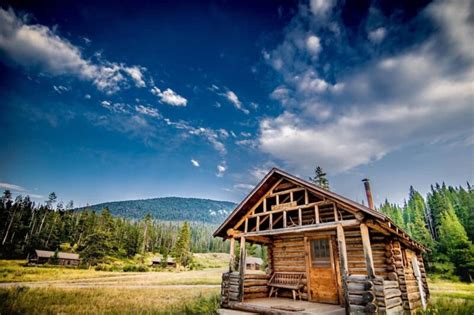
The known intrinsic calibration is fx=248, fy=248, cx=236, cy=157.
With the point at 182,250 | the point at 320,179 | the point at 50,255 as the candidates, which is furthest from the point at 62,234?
the point at 320,179

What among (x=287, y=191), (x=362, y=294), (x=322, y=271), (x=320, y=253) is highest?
(x=287, y=191)

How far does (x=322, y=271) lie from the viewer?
11820mm

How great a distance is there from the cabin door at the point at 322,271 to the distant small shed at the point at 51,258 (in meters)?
59.5

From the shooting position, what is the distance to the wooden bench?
39.9 ft

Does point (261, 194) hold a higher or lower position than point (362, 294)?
higher

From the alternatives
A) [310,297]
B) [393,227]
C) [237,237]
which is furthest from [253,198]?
[393,227]

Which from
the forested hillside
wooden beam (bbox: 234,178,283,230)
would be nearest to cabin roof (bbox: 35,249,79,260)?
wooden beam (bbox: 234,178,283,230)

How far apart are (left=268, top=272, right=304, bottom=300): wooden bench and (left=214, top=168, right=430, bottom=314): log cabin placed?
0.15ft

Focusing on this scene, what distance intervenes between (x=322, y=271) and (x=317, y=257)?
0.66 meters

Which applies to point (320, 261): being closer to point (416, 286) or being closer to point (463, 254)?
point (416, 286)

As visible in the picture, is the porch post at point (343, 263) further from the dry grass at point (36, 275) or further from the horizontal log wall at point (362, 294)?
the dry grass at point (36, 275)

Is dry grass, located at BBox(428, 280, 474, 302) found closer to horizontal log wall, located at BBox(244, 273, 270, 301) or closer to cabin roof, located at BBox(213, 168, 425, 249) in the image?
cabin roof, located at BBox(213, 168, 425, 249)

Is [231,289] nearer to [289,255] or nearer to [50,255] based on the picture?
[289,255]

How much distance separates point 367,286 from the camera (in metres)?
7.93
